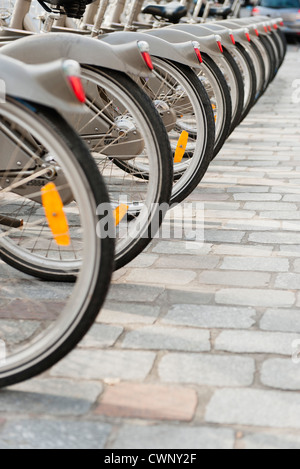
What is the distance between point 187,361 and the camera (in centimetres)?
273

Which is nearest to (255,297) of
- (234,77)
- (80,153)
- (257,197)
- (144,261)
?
(144,261)

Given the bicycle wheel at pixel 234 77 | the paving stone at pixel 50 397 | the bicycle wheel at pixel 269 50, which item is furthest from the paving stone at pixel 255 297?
the bicycle wheel at pixel 269 50

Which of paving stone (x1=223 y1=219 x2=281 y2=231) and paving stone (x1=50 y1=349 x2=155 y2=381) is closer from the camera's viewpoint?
paving stone (x1=50 y1=349 x2=155 y2=381)

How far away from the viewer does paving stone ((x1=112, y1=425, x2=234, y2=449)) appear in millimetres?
2205

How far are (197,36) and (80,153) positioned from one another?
114 inches

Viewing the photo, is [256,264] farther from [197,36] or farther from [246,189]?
[197,36]

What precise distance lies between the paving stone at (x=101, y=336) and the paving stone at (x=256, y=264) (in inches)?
35.6

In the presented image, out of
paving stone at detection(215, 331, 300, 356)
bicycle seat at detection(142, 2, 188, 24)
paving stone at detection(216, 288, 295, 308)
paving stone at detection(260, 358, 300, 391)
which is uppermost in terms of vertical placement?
bicycle seat at detection(142, 2, 188, 24)

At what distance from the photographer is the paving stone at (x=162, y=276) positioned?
3566 mm

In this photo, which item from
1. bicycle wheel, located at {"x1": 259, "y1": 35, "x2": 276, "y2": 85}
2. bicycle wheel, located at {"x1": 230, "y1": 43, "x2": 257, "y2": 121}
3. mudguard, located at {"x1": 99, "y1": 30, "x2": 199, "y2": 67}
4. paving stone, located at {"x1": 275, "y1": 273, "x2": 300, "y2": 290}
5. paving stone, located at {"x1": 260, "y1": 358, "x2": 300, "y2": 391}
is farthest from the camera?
bicycle wheel, located at {"x1": 259, "y1": 35, "x2": 276, "y2": 85}

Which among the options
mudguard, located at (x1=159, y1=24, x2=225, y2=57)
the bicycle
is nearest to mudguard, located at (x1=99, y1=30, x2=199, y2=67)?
mudguard, located at (x1=159, y1=24, x2=225, y2=57)

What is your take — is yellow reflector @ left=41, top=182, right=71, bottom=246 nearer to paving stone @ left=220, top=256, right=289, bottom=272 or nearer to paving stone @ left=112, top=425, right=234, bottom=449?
paving stone @ left=112, top=425, right=234, bottom=449

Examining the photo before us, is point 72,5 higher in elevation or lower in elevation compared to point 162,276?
higher

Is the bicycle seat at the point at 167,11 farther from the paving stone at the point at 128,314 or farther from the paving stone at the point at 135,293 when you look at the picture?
the paving stone at the point at 128,314
